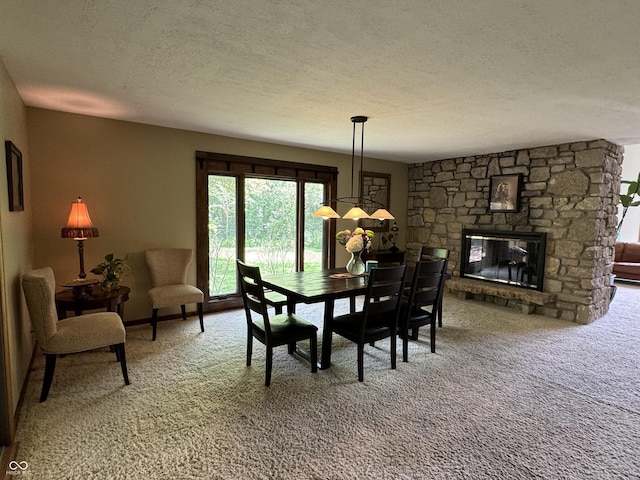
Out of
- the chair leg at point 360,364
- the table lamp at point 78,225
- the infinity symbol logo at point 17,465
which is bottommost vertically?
the infinity symbol logo at point 17,465

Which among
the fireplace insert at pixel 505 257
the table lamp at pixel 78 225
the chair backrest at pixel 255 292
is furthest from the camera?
the fireplace insert at pixel 505 257

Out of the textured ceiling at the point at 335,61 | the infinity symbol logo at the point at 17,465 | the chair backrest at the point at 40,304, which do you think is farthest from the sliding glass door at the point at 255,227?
the infinity symbol logo at the point at 17,465

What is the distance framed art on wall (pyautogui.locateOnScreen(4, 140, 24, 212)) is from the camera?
2.31m

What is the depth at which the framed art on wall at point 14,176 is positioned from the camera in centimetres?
231

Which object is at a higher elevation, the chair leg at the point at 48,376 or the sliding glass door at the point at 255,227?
the sliding glass door at the point at 255,227

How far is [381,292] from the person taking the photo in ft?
9.12

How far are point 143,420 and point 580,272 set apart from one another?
499 centimetres

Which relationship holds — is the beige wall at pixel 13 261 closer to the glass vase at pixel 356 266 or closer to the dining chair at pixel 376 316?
the dining chair at pixel 376 316

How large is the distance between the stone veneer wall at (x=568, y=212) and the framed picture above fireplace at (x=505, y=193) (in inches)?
3.0

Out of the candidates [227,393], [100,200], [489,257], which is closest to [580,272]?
[489,257]

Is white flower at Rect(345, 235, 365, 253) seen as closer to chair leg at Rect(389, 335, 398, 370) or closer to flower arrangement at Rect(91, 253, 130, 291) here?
chair leg at Rect(389, 335, 398, 370)

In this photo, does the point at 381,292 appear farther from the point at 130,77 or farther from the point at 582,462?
the point at 130,77

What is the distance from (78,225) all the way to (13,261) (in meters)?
0.83

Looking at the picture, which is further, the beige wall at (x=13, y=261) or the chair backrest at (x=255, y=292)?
the chair backrest at (x=255, y=292)
